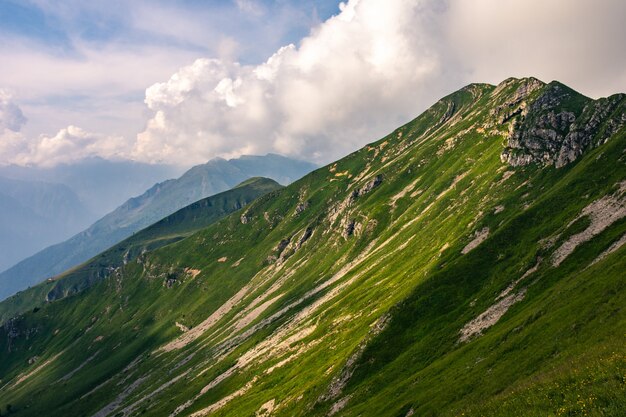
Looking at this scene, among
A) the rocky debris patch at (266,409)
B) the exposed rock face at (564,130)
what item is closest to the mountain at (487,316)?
the exposed rock face at (564,130)

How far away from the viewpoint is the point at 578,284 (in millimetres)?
71938

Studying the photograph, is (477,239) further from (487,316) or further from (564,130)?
(564,130)

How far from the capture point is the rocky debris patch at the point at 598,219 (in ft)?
302

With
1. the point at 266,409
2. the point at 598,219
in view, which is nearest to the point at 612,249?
the point at 598,219

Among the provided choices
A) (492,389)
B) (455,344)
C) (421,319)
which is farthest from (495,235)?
(492,389)

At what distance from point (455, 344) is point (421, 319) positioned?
18.5 metres

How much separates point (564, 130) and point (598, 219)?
97929 mm

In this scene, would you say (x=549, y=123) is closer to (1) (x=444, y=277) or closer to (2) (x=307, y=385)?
(1) (x=444, y=277)

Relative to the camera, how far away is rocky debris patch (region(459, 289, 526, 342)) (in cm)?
8356

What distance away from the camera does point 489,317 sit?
8575cm

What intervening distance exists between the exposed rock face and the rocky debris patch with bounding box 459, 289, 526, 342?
9170cm

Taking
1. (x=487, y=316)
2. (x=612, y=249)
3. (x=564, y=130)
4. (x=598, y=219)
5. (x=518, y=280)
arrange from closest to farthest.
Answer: (x=612, y=249) < (x=487, y=316) < (x=518, y=280) < (x=598, y=219) < (x=564, y=130)

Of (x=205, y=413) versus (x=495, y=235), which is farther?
(x=205, y=413)

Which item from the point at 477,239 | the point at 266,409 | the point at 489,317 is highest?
the point at 477,239
